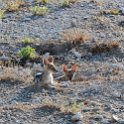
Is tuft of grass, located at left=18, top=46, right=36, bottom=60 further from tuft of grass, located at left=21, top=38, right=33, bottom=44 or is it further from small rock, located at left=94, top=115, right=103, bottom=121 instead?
small rock, located at left=94, top=115, right=103, bottom=121

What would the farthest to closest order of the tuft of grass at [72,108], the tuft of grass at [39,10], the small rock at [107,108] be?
the tuft of grass at [39,10], the small rock at [107,108], the tuft of grass at [72,108]

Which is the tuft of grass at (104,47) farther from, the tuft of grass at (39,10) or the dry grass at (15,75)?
the tuft of grass at (39,10)

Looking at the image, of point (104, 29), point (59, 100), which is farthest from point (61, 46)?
point (59, 100)

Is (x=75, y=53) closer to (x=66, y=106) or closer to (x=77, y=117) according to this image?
(x=66, y=106)

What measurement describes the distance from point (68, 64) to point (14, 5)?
4.04 meters

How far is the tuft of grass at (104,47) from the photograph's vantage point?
10.9m

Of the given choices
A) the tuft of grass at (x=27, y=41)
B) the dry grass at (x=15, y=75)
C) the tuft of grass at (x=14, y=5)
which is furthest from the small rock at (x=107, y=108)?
the tuft of grass at (x=14, y=5)

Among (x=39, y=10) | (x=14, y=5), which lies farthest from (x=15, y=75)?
(x=14, y=5)

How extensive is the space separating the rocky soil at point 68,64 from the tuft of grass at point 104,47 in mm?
72

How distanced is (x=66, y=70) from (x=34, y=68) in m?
0.89

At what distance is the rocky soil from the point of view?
306 inches

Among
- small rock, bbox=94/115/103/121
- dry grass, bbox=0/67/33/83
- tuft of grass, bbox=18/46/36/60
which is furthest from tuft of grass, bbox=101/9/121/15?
small rock, bbox=94/115/103/121

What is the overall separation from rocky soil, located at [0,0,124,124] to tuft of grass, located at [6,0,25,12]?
15 cm

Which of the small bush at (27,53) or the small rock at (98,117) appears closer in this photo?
the small rock at (98,117)
